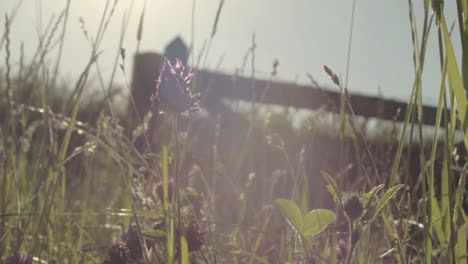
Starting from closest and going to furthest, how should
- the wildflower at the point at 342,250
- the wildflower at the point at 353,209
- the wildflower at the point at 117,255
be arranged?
1. the wildflower at the point at 353,209
2. the wildflower at the point at 117,255
3. the wildflower at the point at 342,250

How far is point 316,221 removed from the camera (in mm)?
771

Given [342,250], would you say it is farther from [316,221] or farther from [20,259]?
[20,259]

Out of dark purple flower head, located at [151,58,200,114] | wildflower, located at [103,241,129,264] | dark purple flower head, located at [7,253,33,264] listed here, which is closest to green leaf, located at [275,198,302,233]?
dark purple flower head, located at [151,58,200,114]

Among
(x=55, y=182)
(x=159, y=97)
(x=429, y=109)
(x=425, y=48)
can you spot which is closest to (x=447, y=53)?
(x=425, y=48)

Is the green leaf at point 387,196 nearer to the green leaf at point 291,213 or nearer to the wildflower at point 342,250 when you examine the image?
the green leaf at point 291,213

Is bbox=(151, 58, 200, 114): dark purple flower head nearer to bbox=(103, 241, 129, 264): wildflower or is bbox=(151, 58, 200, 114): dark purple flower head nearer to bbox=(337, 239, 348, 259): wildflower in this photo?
bbox=(103, 241, 129, 264): wildflower

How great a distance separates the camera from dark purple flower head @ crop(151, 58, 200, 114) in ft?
2.40

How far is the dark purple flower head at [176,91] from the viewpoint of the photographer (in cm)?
73

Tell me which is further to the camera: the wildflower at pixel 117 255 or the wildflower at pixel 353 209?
the wildflower at pixel 117 255

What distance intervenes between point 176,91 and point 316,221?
0.23 m

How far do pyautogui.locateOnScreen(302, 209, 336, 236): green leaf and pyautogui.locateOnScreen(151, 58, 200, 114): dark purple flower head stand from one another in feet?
0.63

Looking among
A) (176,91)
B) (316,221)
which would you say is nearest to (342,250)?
(316,221)

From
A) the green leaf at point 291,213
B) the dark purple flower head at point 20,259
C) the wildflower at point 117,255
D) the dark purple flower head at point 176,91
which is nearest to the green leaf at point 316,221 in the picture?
the green leaf at point 291,213

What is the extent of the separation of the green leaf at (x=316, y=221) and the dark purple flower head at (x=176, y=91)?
0.19 meters
